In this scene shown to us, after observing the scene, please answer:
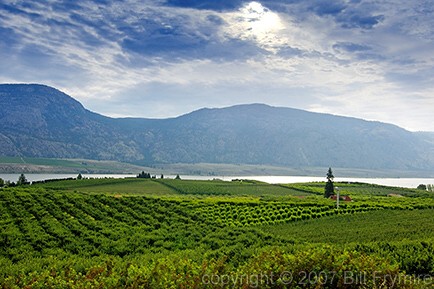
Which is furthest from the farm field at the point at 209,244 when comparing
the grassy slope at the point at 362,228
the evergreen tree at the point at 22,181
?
the evergreen tree at the point at 22,181

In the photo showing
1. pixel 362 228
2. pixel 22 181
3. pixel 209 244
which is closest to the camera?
pixel 209 244

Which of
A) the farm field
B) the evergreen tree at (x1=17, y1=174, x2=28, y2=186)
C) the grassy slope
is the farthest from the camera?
the evergreen tree at (x1=17, y1=174, x2=28, y2=186)

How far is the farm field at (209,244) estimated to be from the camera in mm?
9094

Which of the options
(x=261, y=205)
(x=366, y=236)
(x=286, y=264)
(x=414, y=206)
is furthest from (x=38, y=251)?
(x=414, y=206)

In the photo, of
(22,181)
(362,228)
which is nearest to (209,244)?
(362,228)

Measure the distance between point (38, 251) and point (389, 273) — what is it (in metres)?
17.9

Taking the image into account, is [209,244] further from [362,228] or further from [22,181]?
[22,181]

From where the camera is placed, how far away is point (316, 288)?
8.39 m

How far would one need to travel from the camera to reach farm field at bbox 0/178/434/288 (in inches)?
358

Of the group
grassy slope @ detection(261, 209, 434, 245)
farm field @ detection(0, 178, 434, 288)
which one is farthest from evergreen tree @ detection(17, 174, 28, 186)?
grassy slope @ detection(261, 209, 434, 245)

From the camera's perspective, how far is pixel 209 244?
889 inches

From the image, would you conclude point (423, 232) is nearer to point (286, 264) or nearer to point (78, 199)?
point (286, 264)

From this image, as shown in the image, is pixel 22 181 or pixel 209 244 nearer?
pixel 209 244

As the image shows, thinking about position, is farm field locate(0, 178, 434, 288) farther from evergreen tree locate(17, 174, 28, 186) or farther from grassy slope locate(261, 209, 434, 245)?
evergreen tree locate(17, 174, 28, 186)
